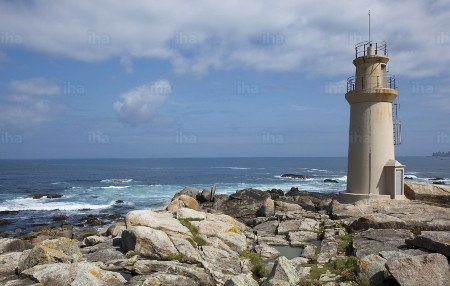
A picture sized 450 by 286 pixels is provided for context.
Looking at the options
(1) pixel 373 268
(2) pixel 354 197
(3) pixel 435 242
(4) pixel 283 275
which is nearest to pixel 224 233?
(4) pixel 283 275

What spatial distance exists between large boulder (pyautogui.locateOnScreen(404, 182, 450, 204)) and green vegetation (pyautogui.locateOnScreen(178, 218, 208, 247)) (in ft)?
42.7

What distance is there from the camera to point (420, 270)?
29.2ft

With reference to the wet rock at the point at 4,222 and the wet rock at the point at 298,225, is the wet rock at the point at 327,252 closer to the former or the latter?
the wet rock at the point at 298,225

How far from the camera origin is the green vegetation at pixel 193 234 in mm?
13635

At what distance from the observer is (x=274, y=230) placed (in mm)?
18672

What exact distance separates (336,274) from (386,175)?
11178 millimetres

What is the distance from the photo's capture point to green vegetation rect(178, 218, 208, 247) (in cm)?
1364

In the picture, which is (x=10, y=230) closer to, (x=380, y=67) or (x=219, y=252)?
(x=219, y=252)

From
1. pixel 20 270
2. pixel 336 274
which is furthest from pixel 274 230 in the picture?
pixel 20 270

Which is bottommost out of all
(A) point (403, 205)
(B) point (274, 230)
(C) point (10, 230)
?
(C) point (10, 230)

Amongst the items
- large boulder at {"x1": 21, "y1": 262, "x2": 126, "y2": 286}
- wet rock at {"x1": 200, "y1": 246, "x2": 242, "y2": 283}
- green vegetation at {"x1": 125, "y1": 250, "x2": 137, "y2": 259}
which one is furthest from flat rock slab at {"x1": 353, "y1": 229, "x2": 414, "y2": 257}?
large boulder at {"x1": 21, "y1": 262, "x2": 126, "y2": 286}

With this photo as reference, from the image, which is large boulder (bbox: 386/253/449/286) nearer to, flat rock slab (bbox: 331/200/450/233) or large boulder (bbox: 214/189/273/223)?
flat rock slab (bbox: 331/200/450/233)

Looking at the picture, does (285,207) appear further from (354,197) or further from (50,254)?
(50,254)

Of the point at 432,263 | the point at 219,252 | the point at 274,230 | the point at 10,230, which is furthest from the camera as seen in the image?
the point at 10,230
